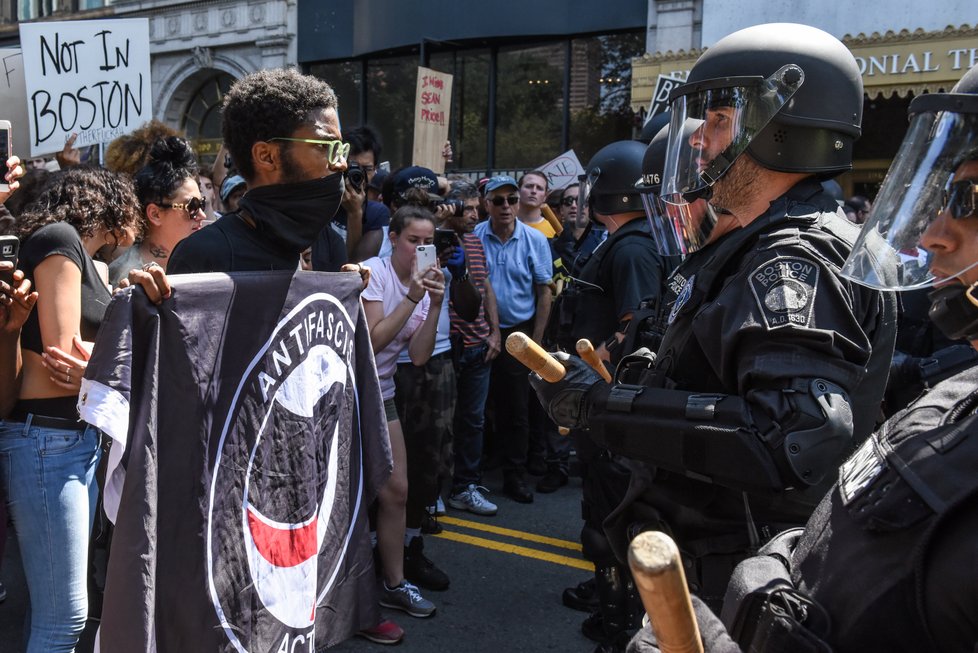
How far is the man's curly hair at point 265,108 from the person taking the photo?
8.11 ft

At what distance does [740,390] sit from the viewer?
72.9 inches

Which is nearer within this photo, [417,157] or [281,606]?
[281,606]

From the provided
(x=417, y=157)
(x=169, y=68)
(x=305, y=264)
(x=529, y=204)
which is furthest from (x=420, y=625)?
(x=169, y=68)

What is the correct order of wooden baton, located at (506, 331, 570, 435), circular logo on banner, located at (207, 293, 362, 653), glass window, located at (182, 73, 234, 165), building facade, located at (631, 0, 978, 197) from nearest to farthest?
1. wooden baton, located at (506, 331, 570, 435)
2. circular logo on banner, located at (207, 293, 362, 653)
3. building facade, located at (631, 0, 978, 197)
4. glass window, located at (182, 73, 234, 165)

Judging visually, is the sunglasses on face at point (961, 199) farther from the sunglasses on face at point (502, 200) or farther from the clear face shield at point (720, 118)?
the sunglasses on face at point (502, 200)

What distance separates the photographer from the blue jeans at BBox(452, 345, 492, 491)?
5.83 metres

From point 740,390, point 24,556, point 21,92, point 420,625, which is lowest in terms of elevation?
point 420,625

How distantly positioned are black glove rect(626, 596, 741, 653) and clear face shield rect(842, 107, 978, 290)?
57 cm

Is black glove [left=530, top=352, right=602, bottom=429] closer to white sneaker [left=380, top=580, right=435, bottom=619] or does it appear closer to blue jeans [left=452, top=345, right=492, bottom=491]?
white sneaker [left=380, top=580, right=435, bottom=619]

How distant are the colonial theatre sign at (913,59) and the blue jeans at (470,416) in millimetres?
6503

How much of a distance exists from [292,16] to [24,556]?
15103mm

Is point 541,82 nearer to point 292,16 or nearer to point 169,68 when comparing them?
point 292,16

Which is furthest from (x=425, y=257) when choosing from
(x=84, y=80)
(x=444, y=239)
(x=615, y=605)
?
(x=84, y=80)

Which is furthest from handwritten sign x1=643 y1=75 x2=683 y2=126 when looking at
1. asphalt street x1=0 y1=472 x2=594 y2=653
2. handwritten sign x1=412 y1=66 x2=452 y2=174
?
asphalt street x1=0 y1=472 x2=594 y2=653
